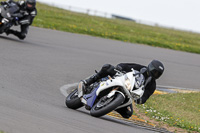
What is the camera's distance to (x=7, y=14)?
52.5 ft

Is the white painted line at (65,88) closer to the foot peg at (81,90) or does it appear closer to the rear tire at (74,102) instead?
the rear tire at (74,102)

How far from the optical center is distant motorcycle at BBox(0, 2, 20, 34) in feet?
52.2

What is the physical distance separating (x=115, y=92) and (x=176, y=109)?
3.73 metres

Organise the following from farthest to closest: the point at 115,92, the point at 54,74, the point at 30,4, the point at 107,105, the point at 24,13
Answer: the point at 24,13 → the point at 30,4 → the point at 54,74 → the point at 115,92 → the point at 107,105

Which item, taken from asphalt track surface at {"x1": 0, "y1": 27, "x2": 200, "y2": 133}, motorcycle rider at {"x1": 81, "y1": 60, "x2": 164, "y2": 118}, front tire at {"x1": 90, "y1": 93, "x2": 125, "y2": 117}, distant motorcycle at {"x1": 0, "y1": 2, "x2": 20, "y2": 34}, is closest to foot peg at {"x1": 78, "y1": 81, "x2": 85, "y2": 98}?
motorcycle rider at {"x1": 81, "y1": 60, "x2": 164, "y2": 118}

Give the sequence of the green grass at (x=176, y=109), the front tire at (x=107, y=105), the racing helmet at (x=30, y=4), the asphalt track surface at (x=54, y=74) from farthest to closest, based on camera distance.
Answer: the racing helmet at (x=30, y=4)
the green grass at (x=176, y=109)
the front tire at (x=107, y=105)
the asphalt track surface at (x=54, y=74)

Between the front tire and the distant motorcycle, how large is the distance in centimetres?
888

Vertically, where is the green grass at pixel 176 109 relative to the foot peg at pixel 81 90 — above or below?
below

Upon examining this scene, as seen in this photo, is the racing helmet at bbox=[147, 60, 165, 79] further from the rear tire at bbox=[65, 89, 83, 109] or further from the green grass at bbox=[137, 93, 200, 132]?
the green grass at bbox=[137, 93, 200, 132]

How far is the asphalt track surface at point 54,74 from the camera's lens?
6.37 m

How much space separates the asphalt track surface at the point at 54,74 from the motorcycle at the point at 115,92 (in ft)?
0.74

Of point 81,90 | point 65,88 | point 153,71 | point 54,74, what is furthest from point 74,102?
point 54,74

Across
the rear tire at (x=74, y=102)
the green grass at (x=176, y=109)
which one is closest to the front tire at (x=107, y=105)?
the rear tire at (x=74, y=102)

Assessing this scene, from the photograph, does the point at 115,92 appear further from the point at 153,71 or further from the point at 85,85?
the point at 85,85
